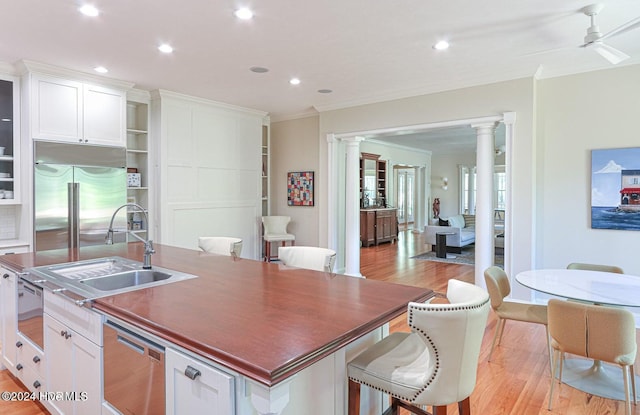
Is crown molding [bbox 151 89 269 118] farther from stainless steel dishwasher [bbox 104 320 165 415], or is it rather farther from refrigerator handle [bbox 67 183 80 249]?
stainless steel dishwasher [bbox 104 320 165 415]

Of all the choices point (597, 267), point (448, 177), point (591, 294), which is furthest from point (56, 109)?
point (448, 177)

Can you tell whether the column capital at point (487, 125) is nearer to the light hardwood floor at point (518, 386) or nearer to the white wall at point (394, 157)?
the light hardwood floor at point (518, 386)

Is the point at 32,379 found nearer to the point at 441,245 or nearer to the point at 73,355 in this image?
the point at 73,355

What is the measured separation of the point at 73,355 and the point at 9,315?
1192 millimetres

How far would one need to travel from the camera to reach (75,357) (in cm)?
192

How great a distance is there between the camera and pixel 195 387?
1.27 meters

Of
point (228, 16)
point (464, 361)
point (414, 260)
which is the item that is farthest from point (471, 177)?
point (464, 361)

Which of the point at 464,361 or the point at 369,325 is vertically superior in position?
the point at 369,325

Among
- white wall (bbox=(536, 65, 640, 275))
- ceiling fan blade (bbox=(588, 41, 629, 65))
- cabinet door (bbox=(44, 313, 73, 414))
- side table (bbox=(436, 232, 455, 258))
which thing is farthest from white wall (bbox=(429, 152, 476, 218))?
cabinet door (bbox=(44, 313, 73, 414))

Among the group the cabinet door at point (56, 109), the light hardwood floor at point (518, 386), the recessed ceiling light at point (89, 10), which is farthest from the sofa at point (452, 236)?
the recessed ceiling light at point (89, 10)

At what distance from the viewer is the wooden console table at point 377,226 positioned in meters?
9.30

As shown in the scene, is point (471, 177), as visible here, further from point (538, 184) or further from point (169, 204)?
point (169, 204)

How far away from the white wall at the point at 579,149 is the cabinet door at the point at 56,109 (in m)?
5.44

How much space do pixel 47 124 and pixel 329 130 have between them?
370 centimetres
